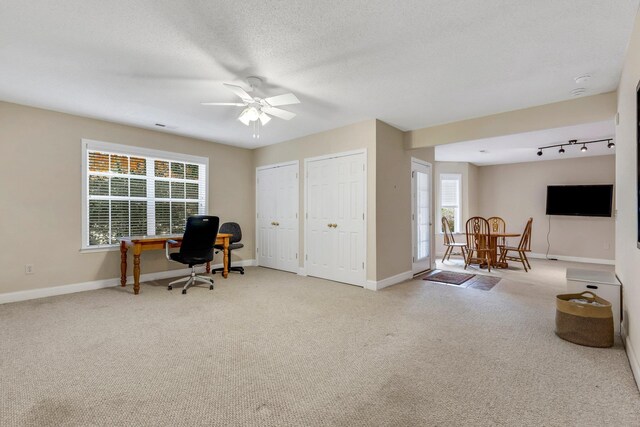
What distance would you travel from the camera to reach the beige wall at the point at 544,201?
6.81 metres

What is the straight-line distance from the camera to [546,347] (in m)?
2.50

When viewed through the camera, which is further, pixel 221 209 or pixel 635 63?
pixel 221 209

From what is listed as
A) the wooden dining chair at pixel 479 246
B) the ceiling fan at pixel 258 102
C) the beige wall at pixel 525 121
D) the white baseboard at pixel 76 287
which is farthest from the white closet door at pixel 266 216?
the wooden dining chair at pixel 479 246

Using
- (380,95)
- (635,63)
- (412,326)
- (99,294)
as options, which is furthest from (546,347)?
(99,294)

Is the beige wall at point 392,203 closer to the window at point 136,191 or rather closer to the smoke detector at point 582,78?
the smoke detector at point 582,78

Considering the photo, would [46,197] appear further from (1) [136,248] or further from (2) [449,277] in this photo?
(2) [449,277]

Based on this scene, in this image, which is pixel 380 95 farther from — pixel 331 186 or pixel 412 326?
pixel 412 326

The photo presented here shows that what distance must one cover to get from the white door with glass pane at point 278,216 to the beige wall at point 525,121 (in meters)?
2.33

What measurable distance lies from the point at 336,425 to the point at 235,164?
529cm

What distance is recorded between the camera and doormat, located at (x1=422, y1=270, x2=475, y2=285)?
489 cm

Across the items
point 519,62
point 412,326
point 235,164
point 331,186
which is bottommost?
point 412,326

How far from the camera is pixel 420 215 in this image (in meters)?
5.51

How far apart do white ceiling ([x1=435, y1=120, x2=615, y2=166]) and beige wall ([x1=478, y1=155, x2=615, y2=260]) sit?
0.27 meters

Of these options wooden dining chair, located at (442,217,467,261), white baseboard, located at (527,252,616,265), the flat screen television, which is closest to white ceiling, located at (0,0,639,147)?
wooden dining chair, located at (442,217,467,261)
